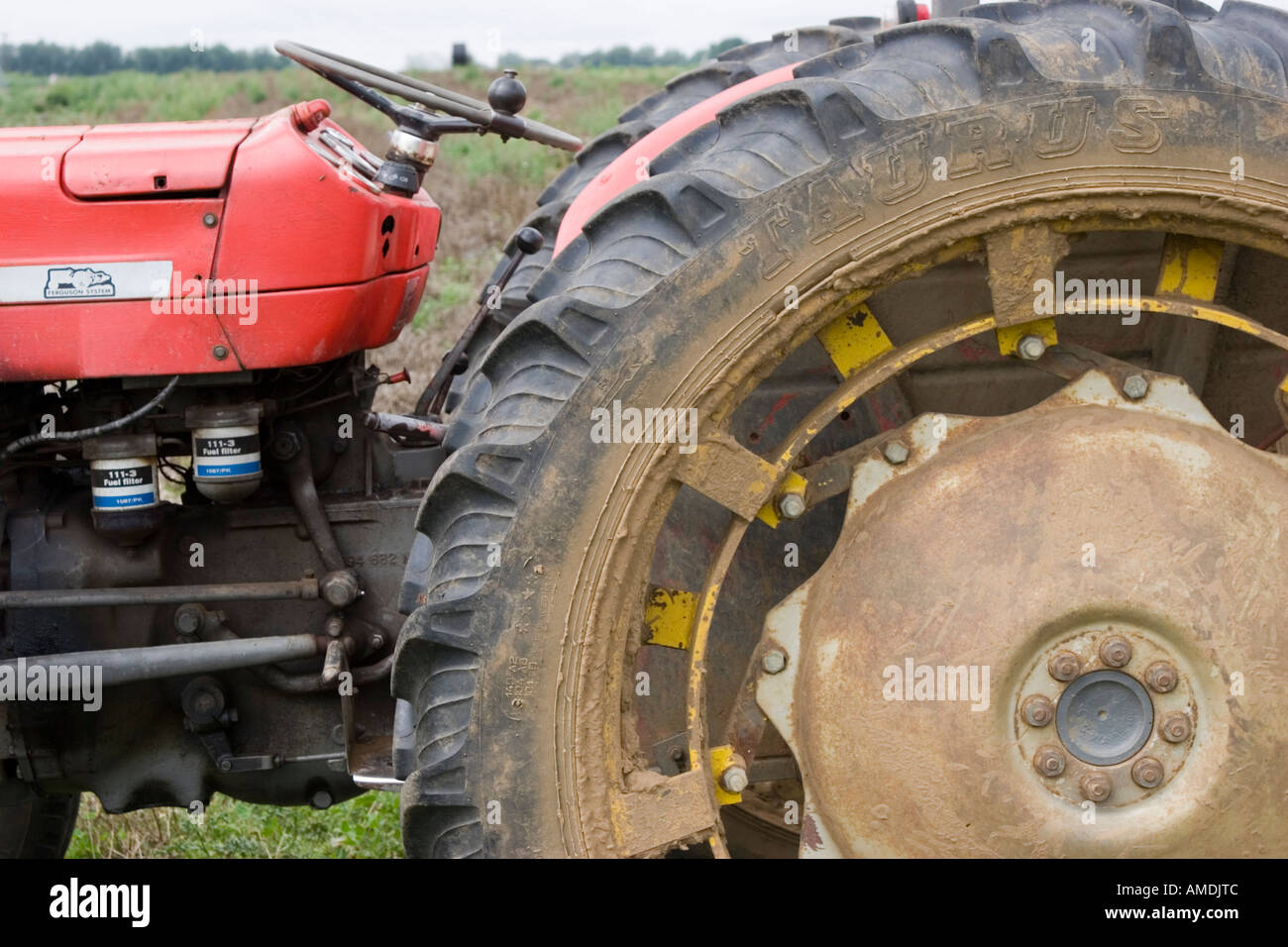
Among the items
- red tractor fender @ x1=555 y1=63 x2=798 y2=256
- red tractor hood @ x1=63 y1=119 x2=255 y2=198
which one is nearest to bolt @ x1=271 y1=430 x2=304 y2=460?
red tractor hood @ x1=63 y1=119 x2=255 y2=198

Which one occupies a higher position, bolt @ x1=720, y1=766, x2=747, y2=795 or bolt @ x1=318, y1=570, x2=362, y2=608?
bolt @ x1=318, y1=570, x2=362, y2=608

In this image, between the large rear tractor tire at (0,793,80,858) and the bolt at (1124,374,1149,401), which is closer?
the bolt at (1124,374,1149,401)

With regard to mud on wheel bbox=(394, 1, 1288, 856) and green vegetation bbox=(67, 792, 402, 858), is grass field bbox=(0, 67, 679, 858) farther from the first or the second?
mud on wheel bbox=(394, 1, 1288, 856)

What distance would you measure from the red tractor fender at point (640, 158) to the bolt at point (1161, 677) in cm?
142

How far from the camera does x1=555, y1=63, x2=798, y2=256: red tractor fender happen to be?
276 cm

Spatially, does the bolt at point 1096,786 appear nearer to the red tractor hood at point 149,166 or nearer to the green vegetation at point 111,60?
the red tractor hood at point 149,166

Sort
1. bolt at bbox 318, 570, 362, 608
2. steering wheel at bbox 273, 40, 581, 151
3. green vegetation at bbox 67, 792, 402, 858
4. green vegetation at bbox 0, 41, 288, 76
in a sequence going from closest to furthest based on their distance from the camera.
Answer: bolt at bbox 318, 570, 362, 608 < steering wheel at bbox 273, 40, 581, 151 < green vegetation at bbox 67, 792, 402, 858 < green vegetation at bbox 0, 41, 288, 76

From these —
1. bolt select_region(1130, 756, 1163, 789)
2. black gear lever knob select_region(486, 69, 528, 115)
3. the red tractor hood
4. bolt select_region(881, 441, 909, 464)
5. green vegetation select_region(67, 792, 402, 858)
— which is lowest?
green vegetation select_region(67, 792, 402, 858)

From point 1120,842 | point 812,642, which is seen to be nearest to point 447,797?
point 812,642

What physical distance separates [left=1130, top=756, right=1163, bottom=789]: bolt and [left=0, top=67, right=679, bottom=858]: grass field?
2192mm

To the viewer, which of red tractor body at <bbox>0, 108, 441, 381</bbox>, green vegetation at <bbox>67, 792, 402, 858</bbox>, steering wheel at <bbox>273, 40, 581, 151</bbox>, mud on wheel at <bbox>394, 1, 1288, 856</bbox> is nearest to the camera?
mud on wheel at <bbox>394, 1, 1288, 856</bbox>

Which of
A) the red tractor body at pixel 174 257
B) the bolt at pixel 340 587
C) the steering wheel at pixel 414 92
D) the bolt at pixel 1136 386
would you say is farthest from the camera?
the steering wheel at pixel 414 92

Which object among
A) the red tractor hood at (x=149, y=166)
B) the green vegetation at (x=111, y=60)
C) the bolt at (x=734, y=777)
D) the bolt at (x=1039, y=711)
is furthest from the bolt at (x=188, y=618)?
the green vegetation at (x=111, y=60)

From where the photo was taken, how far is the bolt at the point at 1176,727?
1.99m
